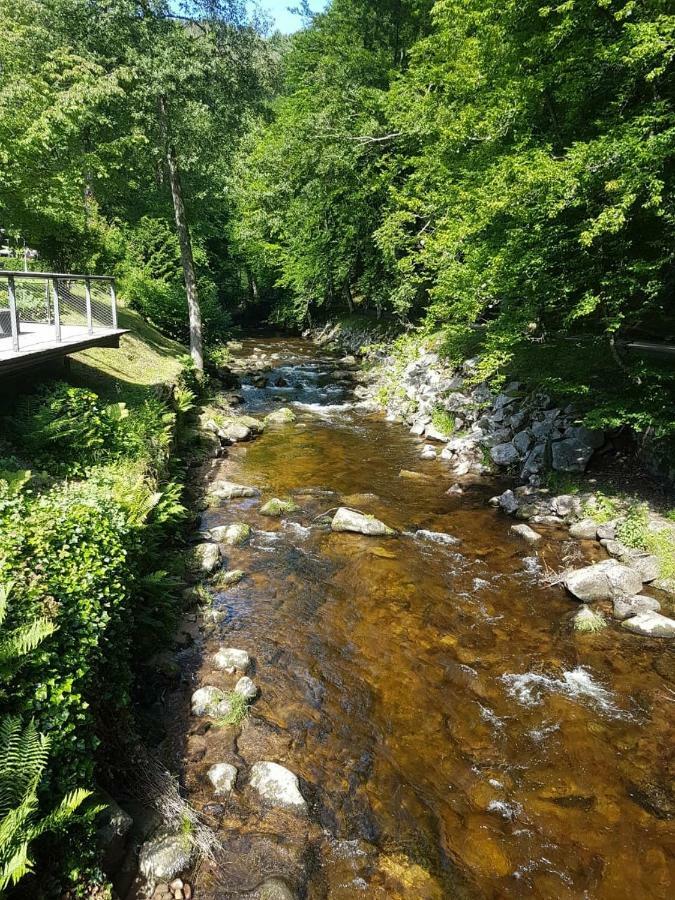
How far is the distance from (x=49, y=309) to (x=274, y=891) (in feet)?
35.5

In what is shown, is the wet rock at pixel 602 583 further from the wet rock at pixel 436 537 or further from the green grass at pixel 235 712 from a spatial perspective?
the green grass at pixel 235 712

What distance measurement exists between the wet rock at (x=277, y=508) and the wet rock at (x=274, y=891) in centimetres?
731

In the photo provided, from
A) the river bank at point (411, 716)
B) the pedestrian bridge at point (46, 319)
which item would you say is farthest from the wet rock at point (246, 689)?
the pedestrian bridge at point (46, 319)

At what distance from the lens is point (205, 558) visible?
29.5 ft

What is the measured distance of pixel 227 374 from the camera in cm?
2308

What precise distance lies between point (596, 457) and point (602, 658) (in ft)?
19.2

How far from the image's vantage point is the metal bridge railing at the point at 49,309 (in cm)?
893

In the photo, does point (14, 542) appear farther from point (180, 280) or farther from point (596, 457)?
point (180, 280)

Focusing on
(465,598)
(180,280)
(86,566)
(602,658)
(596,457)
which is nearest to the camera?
(86,566)

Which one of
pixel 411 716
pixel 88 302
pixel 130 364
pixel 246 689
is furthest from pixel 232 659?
pixel 130 364

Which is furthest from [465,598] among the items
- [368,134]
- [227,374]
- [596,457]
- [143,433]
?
[368,134]

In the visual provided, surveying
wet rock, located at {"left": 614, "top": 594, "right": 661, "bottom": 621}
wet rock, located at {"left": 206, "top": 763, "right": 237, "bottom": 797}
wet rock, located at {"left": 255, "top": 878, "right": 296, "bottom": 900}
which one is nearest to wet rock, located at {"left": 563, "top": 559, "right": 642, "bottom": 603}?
wet rock, located at {"left": 614, "top": 594, "right": 661, "bottom": 621}

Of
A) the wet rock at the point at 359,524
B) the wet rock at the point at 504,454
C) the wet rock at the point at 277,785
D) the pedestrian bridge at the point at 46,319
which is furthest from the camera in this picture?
the wet rock at the point at 504,454

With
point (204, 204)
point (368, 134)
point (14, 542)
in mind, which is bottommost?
point (14, 542)
